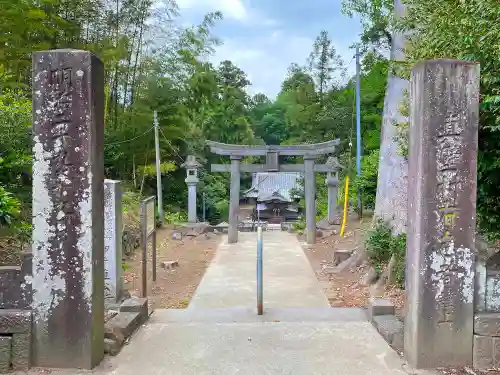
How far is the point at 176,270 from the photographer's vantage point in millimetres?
9211

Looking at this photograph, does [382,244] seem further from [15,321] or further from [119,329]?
[15,321]

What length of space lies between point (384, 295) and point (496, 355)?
10.5 ft

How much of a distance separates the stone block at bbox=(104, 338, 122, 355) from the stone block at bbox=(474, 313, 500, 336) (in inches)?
114

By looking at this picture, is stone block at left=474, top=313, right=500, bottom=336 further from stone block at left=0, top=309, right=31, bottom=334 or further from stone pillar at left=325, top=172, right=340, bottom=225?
stone pillar at left=325, top=172, right=340, bottom=225

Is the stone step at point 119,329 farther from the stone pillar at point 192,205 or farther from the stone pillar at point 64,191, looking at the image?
the stone pillar at point 192,205

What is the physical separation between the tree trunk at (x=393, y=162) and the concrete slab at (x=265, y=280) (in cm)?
189

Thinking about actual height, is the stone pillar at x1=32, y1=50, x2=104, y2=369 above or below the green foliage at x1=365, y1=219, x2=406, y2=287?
above

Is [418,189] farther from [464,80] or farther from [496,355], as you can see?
[496,355]

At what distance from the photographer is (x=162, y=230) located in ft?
48.4

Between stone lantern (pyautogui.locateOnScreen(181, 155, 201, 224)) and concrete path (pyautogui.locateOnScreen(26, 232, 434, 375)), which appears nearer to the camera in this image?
concrete path (pyautogui.locateOnScreen(26, 232, 434, 375))

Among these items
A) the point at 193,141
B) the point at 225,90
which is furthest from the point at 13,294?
the point at 225,90

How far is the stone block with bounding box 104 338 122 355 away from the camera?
3.69 m

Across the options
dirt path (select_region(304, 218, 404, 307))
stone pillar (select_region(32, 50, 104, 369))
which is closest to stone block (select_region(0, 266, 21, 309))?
stone pillar (select_region(32, 50, 104, 369))

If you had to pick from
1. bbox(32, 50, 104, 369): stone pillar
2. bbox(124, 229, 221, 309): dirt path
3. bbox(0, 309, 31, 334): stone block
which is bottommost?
bbox(124, 229, 221, 309): dirt path
